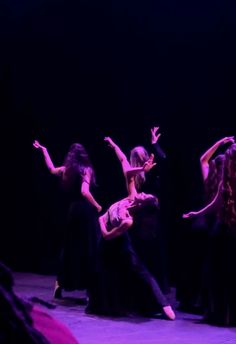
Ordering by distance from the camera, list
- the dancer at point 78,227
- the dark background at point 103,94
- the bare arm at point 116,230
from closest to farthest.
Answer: the bare arm at point 116,230
the dancer at point 78,227
the dark background at point 103,94

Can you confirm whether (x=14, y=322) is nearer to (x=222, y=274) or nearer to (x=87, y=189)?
(x=222, y=274)

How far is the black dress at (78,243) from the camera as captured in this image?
6348mm

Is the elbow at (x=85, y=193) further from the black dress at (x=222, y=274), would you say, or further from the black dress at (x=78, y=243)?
the black dress at (x=222, y=274)

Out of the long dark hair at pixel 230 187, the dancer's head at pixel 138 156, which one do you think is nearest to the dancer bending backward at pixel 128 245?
the dancer's head at pixel 138 156

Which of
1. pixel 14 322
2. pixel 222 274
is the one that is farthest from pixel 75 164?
pixel 14 322

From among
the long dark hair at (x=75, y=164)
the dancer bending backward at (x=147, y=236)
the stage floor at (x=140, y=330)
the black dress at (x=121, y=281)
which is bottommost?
the stage floor at (x=140, y=330)

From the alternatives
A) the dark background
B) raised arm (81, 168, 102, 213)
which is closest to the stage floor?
raised arm (81, 168, 102, 213)

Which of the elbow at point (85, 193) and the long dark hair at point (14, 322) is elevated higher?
the elbow at point (85, 193)

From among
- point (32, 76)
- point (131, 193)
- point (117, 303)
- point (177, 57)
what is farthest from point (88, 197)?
point (32, 76)

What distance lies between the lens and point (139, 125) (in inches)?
307

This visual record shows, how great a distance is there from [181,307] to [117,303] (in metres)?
0.74

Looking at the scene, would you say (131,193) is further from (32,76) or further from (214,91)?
(32,76)

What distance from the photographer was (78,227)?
6.40 m

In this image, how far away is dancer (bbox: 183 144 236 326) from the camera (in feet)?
16.5
